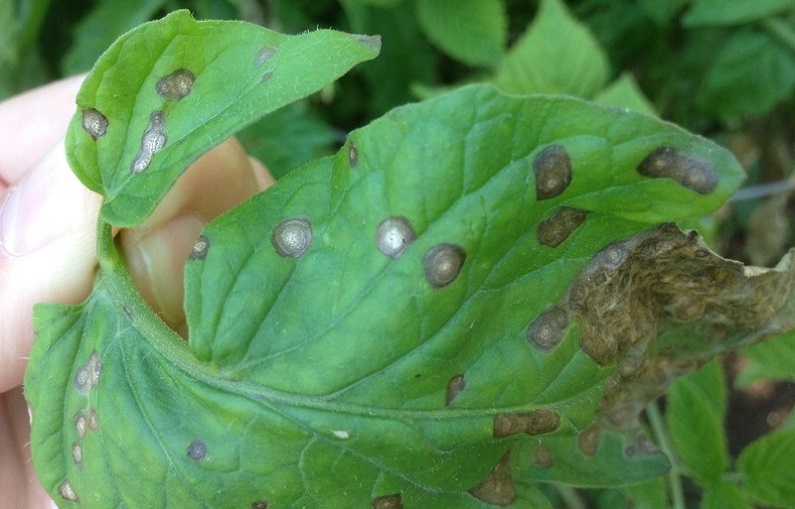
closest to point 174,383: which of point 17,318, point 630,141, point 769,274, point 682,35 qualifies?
point 17,318

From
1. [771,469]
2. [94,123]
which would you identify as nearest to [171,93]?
[94,123]

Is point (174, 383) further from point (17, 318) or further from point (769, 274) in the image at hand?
point (769, 274)

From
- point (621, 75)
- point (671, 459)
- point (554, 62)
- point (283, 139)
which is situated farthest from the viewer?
point (621, 75)

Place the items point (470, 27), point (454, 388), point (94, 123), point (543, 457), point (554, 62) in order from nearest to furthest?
point (454, 388) → point (94, 123) → point (543, 457) → point (554, 62) → point (470, 27)

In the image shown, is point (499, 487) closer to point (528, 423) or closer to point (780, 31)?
point (528, 423)

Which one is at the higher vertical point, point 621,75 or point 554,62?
point 554,62

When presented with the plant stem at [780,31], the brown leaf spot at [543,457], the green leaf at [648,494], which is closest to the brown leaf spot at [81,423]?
the brown leaf spot at [543,457]
